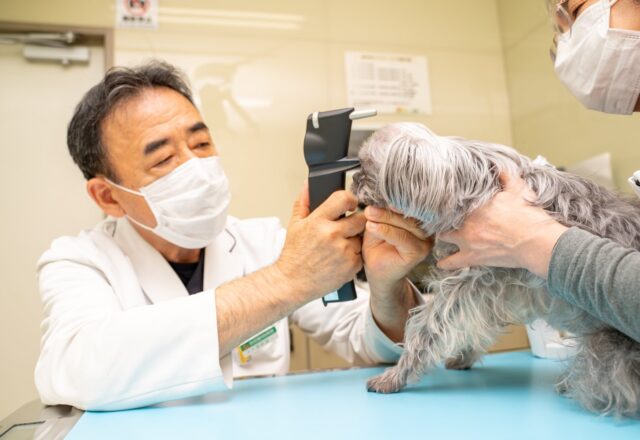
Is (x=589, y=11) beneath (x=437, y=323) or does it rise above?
above

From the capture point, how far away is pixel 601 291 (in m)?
0.53

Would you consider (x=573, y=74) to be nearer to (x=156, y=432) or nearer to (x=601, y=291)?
(x=601, y=291)

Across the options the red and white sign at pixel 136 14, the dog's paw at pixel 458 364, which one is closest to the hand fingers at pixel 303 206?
the dog's paw at pixel 458 364

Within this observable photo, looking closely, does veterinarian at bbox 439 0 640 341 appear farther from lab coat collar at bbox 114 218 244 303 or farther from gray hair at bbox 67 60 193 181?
gray hair at bbox 67 60 193 181

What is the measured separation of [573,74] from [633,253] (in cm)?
55

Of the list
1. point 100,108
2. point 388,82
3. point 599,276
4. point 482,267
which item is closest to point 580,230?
point 599,276

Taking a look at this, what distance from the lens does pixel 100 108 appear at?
1.19 metres

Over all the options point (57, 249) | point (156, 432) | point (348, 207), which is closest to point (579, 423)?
point (348, 207)

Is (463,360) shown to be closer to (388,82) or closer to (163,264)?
(163,264)

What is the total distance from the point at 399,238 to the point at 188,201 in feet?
1.91

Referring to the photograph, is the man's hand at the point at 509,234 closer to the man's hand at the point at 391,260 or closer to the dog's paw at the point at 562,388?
the man's hand at the point at 391,260

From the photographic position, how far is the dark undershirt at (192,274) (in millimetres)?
1253

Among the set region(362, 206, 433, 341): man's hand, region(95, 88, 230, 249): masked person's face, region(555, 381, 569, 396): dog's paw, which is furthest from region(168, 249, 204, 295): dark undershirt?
region(555, 381, 569, 396): dog's paw

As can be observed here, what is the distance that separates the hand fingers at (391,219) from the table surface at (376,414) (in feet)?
0.94
